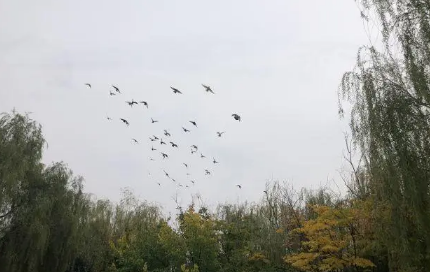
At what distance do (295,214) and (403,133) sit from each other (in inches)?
410

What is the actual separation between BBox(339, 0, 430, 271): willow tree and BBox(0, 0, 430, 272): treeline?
0.02 meters

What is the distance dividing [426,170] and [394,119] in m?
0.95

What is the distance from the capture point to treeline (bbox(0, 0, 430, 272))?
246 inches

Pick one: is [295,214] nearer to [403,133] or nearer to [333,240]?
[333,240]

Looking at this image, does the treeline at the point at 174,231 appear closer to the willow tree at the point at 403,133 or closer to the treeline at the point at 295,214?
the treeline at the point at 295,214

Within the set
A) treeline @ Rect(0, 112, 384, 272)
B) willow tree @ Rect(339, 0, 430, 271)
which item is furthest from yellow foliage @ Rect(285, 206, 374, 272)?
willow tree @ Rect(339, 0, 430, 271)

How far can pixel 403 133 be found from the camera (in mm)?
6273

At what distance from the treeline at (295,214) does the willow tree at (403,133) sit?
2cm

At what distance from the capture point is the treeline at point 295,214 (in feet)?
20.5

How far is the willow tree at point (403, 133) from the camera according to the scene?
19.9 feet

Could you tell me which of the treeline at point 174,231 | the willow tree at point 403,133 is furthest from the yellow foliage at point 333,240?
the willow tree at point 403,133

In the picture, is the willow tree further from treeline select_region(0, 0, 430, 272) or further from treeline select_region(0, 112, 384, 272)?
treeline select_region(0, 112, 384, 272)

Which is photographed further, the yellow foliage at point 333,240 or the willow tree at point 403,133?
the yellow foliage at point 333,240

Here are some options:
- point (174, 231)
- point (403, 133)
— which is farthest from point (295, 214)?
point (403, 133)
